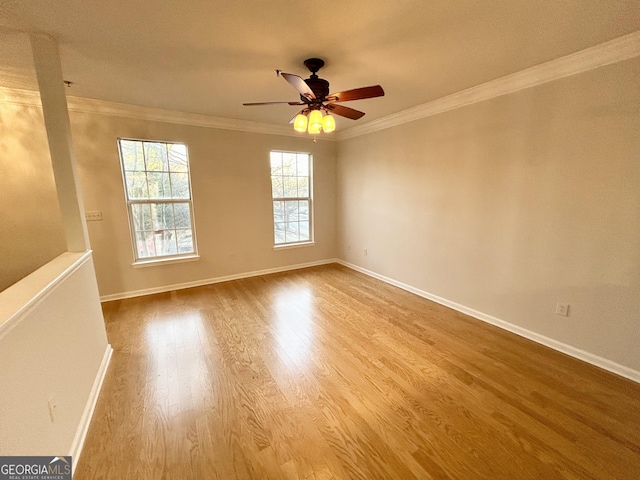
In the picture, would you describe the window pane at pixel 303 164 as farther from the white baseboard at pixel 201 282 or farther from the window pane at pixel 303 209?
the white baseboard at pixel 201 282

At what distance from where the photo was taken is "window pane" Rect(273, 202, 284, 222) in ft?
15.0

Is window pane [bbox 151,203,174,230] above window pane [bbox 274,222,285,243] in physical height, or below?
above

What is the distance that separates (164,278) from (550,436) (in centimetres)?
427

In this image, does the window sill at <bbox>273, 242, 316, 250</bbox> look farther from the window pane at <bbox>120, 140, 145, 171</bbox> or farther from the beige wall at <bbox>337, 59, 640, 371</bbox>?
the window pane at <bbox>120, 140, 145, 171</bbox>

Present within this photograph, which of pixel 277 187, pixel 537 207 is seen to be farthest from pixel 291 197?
pixel 537 207

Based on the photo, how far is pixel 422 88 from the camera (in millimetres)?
2752

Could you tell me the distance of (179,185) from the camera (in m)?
3.75

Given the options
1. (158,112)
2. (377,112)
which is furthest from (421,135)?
(158,112)

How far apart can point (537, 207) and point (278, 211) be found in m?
3.52

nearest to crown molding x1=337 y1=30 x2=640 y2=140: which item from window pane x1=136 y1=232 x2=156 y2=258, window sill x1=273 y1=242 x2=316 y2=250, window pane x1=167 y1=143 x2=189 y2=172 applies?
window sill x1=273 y1=242 x2=316 y2=250

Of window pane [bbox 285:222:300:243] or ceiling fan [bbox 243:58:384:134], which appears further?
window pane [bbox 285:222:300:243]

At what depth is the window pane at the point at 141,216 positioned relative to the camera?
3533 mm

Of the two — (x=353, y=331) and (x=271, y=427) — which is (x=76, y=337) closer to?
(x=271, y=427)

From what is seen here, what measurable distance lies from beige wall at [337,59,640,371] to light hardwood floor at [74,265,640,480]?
396 millimetres
